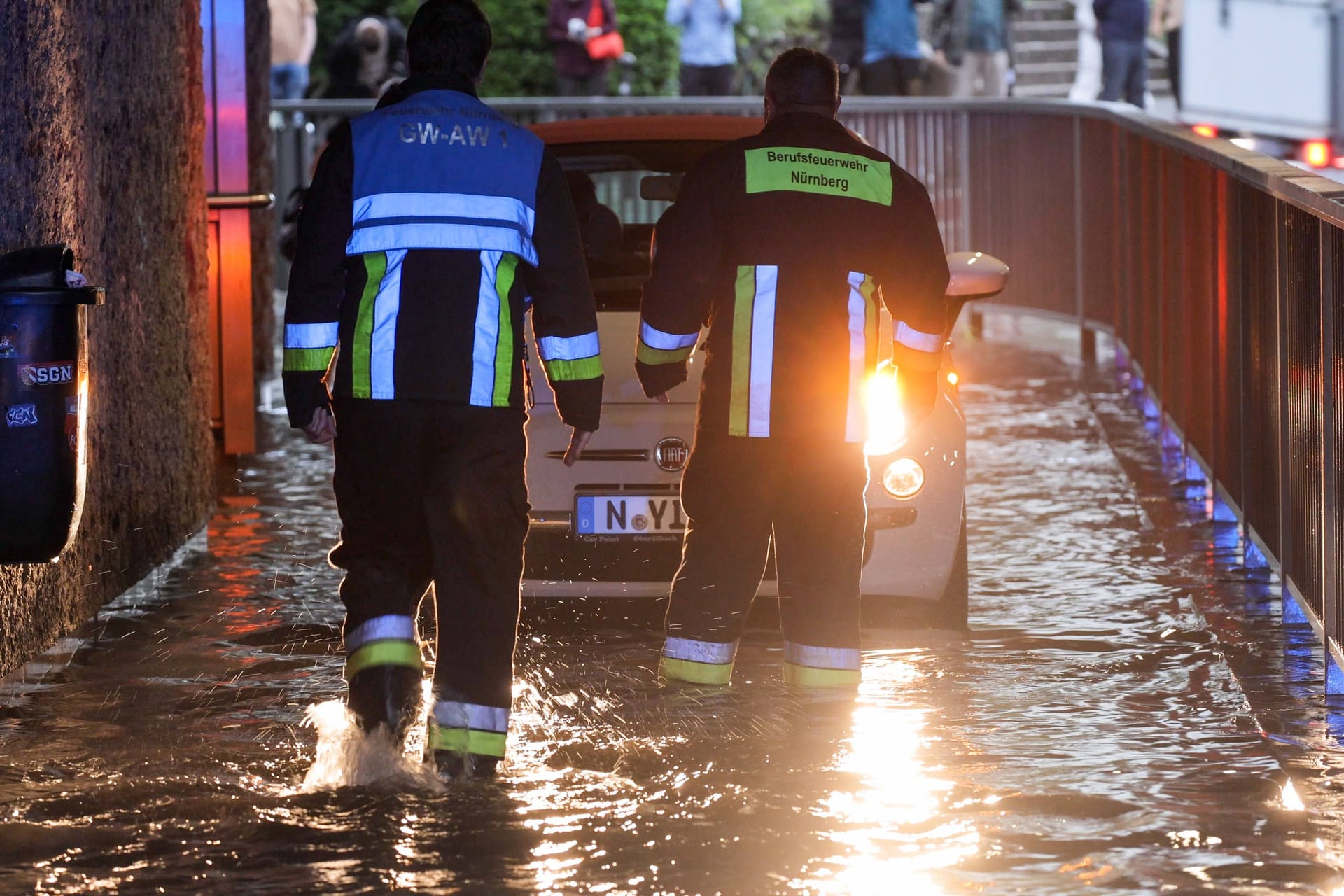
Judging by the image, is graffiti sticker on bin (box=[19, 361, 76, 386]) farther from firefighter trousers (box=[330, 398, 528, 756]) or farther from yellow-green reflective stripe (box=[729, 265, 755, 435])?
yellow-green reflective stripe (box=[729, 265, 755, 435])

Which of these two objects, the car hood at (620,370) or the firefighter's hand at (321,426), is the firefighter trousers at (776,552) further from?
the firefighter's hand at (321,426)

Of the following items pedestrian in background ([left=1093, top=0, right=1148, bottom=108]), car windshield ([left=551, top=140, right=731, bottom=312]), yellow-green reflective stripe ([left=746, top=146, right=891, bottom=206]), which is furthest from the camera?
pedestrian in background ([left=1093, top=0, right=1148, bottom=108])

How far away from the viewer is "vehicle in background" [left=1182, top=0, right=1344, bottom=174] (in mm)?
19797

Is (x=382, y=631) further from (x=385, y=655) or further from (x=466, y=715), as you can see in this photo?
(x=466, y=715)

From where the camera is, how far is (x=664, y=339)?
645cm

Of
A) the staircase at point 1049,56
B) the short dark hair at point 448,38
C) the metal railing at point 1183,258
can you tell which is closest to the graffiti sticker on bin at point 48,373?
the short dark hair at point 448,38

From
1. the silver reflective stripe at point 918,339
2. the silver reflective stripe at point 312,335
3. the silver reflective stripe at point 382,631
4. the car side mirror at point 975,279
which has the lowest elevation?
the silver reflective stripe at point 382,631

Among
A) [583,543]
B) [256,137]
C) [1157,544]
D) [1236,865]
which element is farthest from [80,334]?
[256,137]

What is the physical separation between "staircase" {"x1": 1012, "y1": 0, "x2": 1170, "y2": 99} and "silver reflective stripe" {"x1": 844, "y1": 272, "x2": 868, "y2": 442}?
Answer: 71.6 ft

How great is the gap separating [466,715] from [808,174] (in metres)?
1.64

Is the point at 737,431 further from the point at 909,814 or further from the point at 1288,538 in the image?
the point at 1288,538

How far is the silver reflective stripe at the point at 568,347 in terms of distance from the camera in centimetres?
575

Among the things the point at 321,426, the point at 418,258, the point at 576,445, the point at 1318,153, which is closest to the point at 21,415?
the point at 321,426

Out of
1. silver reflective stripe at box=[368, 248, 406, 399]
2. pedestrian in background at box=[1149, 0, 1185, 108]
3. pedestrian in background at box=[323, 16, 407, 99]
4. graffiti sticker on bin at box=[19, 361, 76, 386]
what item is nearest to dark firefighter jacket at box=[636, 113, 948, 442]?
silver reflective stripe at box=[368, 248, 406, 399]
